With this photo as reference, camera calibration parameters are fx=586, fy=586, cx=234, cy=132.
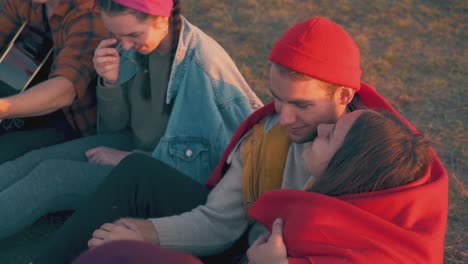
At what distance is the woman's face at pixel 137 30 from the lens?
2662mm

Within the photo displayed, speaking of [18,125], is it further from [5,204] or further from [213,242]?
[213,242]

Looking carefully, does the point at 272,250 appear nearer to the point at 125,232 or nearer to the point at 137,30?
the point at 125,232

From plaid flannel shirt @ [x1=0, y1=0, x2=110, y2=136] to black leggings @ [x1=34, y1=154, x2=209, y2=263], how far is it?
77 cm

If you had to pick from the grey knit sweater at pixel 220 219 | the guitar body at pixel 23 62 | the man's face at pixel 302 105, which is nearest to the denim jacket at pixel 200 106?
the grey knit sweater at pixel 220 219

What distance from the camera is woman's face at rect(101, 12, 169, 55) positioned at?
8.73 ft

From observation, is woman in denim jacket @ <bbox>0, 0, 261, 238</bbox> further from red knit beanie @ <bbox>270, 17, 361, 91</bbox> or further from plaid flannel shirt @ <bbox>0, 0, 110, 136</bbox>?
red knit beanie @ <bbox>270, 17, 361, 91</bbox>

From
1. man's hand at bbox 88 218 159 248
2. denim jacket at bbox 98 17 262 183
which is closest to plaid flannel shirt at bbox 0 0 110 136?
denim jacket at bbox 98 17 262 183

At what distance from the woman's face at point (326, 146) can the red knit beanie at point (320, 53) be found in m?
0.26

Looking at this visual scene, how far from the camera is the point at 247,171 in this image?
2.29m

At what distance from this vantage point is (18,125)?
3199mm

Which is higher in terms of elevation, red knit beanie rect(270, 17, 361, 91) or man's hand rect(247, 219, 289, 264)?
red knit beanie rect(270, 17, 361, 91)

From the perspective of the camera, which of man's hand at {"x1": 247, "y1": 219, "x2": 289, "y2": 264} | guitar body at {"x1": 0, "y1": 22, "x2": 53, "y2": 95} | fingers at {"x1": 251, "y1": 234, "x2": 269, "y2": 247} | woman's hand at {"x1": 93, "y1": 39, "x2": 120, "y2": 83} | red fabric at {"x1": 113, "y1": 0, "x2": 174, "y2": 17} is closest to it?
man's hand at {"x1": 247, "y1": 219, "x2": 289, "y2": 264}

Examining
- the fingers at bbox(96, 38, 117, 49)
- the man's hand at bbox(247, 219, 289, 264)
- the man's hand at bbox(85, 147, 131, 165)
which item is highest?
the fingers at bbox(96, 38, 117, 49)

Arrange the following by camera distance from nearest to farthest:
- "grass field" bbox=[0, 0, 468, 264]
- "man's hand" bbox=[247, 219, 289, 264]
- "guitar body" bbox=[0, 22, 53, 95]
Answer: "man's hand" bbox=[247, 219, 289, 264]
"guitar body" bbox=[0, 22, 53, 95]
"grass field" bbox=[0, 0, 468, 264]
